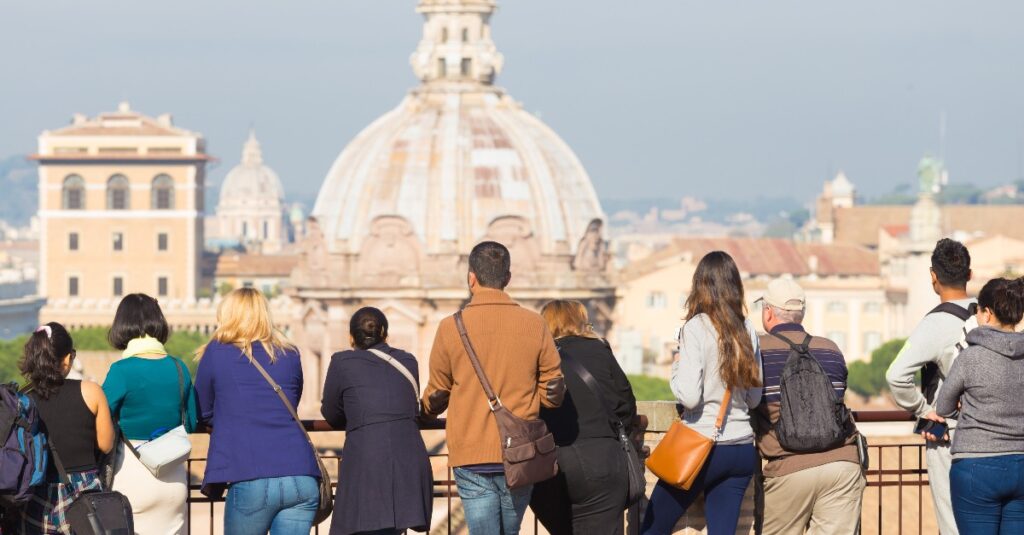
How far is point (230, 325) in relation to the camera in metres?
12.0

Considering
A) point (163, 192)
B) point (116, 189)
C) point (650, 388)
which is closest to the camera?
point (650, 388)

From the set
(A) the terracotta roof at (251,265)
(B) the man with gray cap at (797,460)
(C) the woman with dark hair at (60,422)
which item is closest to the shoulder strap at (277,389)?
(C) the woman with dark hair at (60,422)

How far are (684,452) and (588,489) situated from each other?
0.48 m

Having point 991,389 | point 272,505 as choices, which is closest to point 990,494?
point 991,389

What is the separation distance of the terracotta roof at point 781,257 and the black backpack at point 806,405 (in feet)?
388

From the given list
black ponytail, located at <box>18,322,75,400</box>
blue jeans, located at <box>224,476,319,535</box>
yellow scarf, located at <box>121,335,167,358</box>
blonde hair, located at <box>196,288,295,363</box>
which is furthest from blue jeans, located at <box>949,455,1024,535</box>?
black ponytail, located at <box>18,322,75,400</box>

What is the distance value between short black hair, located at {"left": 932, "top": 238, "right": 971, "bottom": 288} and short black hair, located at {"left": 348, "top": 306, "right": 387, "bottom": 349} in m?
2.64

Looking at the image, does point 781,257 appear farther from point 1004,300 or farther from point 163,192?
point 1004,300

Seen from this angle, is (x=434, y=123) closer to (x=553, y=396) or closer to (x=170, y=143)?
(x=553, y=396)

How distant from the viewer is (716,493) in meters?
12.2

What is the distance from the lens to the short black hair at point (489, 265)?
1193 centimetres

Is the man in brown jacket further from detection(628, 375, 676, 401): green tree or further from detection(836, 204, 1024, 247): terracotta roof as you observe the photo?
detection(836, 204, 1024, 247): terracotta roof

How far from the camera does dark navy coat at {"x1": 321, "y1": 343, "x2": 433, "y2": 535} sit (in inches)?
472

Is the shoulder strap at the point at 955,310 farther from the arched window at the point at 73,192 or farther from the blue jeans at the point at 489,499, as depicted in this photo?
the arched window at the point at 73,192
